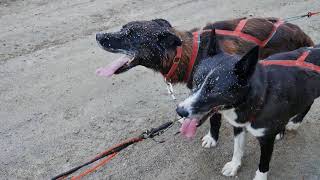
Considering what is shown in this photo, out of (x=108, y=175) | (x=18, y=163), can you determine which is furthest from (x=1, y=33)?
(x=108, y=175)

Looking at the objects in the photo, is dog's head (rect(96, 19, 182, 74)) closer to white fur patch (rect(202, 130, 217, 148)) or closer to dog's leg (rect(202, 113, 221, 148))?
dog's leg (rect(202, 113, 221, 148))

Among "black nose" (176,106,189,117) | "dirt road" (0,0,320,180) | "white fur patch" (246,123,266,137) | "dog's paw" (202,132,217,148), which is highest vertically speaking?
"black nose" (176,106,189,117)

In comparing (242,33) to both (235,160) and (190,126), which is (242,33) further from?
(190,126)

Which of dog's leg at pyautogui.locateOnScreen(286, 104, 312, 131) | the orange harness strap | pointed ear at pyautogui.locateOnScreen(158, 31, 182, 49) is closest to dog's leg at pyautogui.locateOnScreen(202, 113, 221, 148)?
dog's leg at pyautogui.locateOnScreen(286, 104, 312, 131)

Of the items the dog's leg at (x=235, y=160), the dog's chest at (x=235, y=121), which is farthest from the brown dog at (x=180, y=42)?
the dog's chest at (x=235, y=121)

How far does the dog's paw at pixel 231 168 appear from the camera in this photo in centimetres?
Result: 419

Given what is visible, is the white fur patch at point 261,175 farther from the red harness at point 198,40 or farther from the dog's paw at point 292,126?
the red harness at point 198,40

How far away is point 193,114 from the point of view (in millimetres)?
3094

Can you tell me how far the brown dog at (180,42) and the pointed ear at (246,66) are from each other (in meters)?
0.82

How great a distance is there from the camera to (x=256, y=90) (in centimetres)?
323

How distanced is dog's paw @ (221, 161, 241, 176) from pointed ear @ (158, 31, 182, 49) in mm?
1276

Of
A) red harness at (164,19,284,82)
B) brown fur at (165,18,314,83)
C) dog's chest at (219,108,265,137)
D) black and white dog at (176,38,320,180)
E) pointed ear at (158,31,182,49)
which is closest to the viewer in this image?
black and white dog at (176,38,320,180)

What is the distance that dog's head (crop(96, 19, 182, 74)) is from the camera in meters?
3.89

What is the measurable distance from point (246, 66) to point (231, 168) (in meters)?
1.52
